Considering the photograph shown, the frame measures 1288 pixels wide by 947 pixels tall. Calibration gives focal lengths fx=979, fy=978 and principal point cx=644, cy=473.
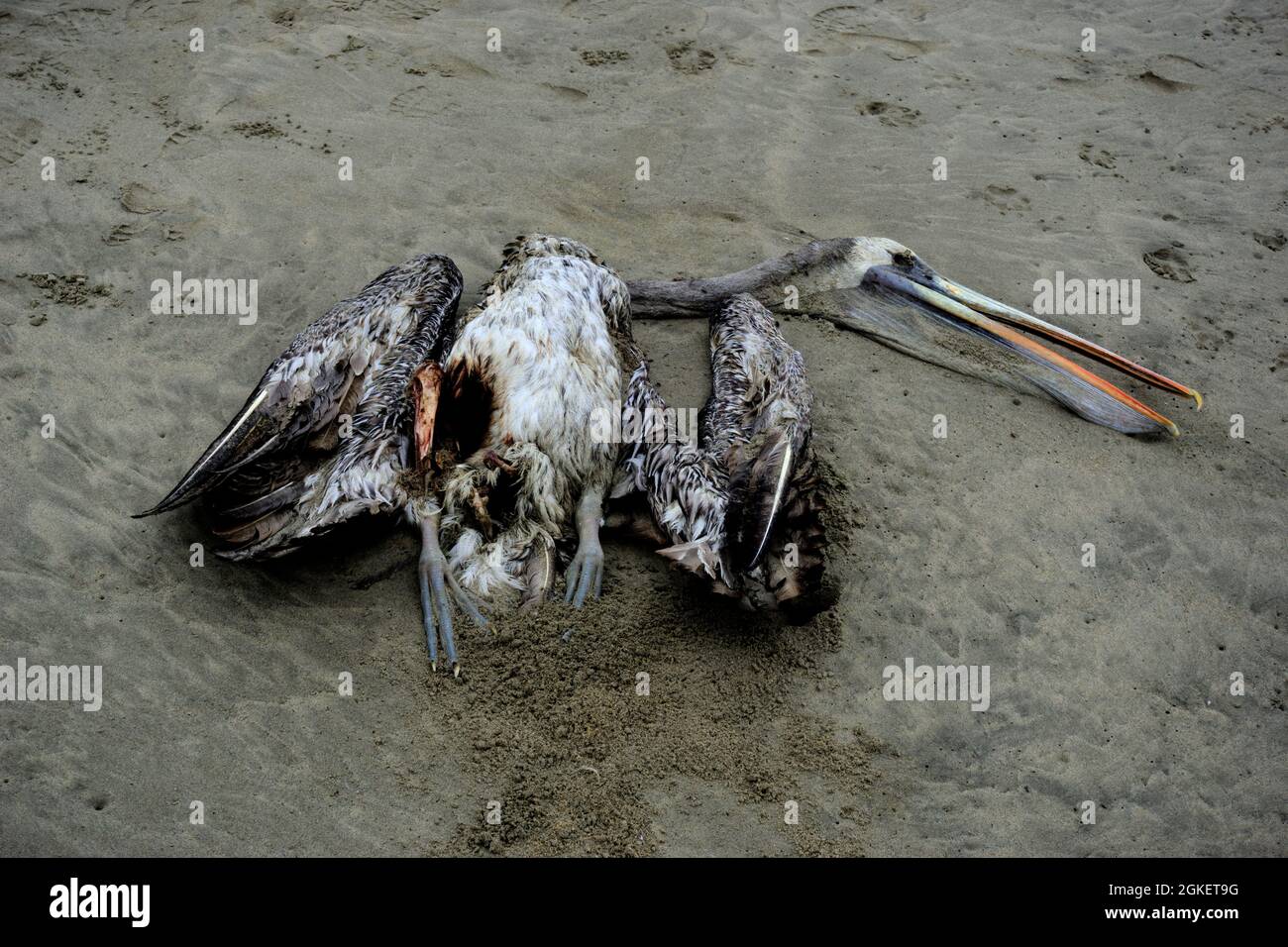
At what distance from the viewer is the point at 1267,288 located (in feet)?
21.2

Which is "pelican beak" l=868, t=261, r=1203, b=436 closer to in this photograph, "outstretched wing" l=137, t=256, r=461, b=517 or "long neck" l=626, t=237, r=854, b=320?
"long neck" l=626, t=237, r=854, b=320

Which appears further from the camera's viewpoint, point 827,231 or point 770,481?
point 827,231

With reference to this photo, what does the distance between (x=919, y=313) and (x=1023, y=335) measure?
60 centimetres

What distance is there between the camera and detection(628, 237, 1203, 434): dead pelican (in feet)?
17.6

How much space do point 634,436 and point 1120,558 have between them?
2.42 metres

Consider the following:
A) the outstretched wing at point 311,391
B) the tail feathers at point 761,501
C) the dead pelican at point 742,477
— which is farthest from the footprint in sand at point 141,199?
the tail feathers at point 761,501

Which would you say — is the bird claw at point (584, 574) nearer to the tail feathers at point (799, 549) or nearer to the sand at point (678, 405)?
the sand at point (678, 405)

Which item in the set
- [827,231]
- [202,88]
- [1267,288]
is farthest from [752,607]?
[202,88]

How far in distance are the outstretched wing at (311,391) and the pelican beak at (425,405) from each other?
1.36 feet

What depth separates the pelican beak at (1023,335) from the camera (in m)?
5.33

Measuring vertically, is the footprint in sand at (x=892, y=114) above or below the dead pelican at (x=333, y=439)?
above

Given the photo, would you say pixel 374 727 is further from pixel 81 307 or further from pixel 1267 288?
pixel 1267 288

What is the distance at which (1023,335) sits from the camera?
560 cm

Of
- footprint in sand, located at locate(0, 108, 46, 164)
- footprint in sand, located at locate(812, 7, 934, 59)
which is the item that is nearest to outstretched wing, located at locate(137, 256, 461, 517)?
footprint in sand, located at locate(0, 108, 46, 164)
